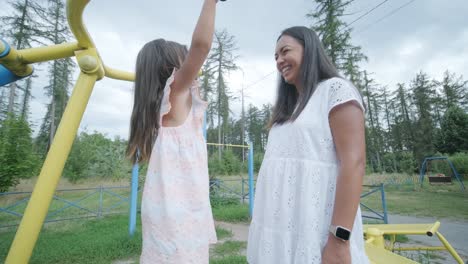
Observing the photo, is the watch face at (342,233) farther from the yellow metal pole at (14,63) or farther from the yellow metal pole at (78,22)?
the yellow metal pole at (14,63)

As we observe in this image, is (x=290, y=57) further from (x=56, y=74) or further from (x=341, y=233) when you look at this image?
(x=56, y=74)

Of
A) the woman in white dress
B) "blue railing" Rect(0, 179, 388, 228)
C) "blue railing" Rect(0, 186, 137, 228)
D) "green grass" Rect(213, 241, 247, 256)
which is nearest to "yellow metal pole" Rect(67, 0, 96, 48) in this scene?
the woman in white dress

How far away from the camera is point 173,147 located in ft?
3.79

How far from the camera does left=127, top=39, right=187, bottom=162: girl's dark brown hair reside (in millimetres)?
1242

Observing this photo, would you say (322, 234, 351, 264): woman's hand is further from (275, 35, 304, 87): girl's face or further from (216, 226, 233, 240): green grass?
(216, 226, 233, 240): green grass

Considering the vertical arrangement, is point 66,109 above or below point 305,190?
above

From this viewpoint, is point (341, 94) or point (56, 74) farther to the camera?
point (56, 74)

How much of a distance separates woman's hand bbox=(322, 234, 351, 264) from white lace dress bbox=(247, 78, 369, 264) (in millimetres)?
42

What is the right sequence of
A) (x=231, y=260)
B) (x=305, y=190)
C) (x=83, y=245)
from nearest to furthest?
(x=305, y=190) → (x=231, y=260) → (x=83, y=245)

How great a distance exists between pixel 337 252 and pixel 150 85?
1043 millimetres

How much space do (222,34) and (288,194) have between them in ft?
73.5

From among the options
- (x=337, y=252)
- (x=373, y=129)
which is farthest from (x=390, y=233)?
(x=373, y=129)

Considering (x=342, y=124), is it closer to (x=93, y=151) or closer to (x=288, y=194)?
(x=288, y=194)

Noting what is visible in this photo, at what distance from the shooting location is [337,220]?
0.85m
